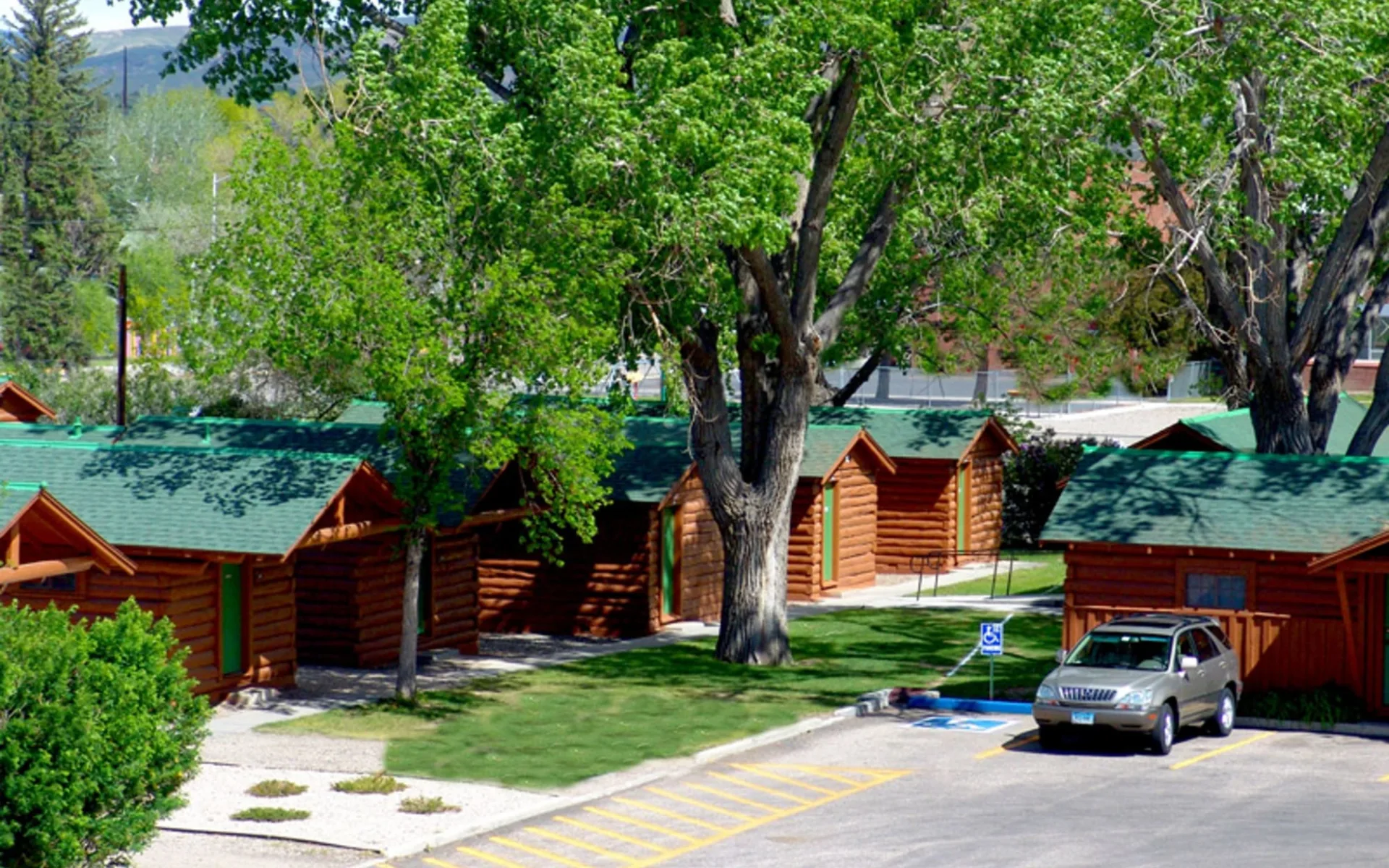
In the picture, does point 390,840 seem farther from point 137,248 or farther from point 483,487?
point 137,248

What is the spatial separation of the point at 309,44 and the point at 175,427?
809cm

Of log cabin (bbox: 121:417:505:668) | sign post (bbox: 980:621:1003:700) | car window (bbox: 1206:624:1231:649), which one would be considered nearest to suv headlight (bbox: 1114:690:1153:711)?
car window (bbox: 1206:624:1231:649)

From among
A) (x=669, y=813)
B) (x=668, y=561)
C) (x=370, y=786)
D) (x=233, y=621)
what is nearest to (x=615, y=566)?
(x=668, y=561)

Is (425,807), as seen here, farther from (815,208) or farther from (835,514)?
(835,514)

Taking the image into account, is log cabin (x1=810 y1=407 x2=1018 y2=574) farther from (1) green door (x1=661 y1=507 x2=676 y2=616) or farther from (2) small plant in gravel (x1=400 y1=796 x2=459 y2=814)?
(2) small plant in gravel (x1=400 y1=796 x2=459 y2=814)

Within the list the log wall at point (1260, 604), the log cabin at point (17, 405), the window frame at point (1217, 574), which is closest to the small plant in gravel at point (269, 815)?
the log wall at point (1260, 604)

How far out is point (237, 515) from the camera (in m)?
27.9

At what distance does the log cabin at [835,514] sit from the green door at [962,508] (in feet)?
6.76

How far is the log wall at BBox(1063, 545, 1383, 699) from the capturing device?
27531 mm

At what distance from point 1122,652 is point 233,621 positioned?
43.2 feet

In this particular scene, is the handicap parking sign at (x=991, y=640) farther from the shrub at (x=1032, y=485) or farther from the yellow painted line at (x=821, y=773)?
the shrub at (x=1032, y=485)

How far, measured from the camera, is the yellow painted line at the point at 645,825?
67.7 feet

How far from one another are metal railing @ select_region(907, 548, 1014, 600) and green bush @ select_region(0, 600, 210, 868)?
27.1 metres

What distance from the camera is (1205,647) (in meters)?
26.2
